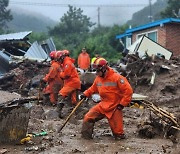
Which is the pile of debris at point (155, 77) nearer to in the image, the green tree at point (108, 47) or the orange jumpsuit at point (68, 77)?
the orange jumpsuit at point (68, 77)

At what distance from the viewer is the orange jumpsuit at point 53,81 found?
11109mm

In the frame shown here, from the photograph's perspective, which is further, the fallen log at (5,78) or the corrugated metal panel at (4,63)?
the corrugated metal panel at (4,63)

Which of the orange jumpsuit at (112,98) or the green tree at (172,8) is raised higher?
the green tree at (172,8)

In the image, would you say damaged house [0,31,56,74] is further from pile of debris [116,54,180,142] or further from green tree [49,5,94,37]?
green tree [49,5,94,37]

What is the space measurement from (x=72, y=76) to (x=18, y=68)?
25.9 ft

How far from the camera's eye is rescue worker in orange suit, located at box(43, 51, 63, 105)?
1111cm

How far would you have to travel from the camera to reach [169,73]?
14867 mm

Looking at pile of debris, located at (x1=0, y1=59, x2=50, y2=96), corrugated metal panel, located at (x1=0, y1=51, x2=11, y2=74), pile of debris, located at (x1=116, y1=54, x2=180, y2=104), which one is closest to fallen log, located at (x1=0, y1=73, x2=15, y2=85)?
pile of debris, located at (x1=0, y1=59, x2=50, y2=96)

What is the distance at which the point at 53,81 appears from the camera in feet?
37.2

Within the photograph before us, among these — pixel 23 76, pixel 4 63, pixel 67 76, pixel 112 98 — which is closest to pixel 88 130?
pixel 112 98

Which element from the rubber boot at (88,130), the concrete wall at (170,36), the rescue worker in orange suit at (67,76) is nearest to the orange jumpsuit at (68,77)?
the rescue worker in orange suit at (67,76)

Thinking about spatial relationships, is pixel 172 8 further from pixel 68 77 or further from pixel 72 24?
pixel 68 77

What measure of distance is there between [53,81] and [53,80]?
3 cm

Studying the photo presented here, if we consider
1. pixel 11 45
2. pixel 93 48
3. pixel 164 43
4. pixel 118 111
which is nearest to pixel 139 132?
pixel 118 111
